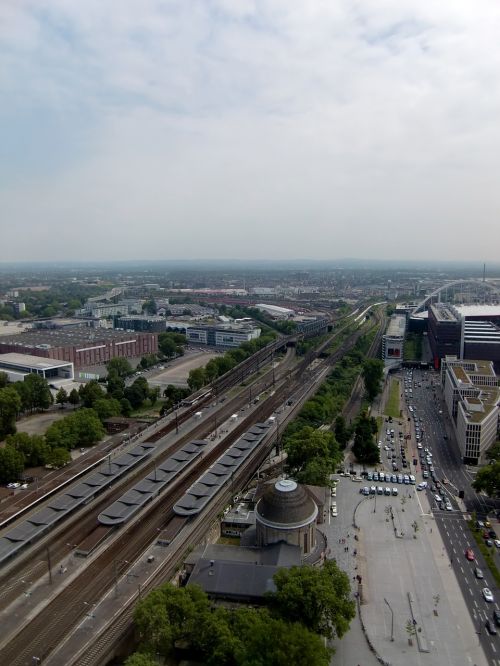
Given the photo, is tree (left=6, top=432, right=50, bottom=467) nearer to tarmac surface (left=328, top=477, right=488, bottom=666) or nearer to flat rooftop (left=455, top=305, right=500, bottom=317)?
tarmac surface (left=328, top=477, right=488, bottom=666)

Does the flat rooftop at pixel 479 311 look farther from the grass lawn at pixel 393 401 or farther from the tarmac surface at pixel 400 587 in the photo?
the tarmac surface at pixel 400 587

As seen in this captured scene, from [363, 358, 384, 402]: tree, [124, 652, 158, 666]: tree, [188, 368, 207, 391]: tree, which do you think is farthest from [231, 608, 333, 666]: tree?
[188, 368, 207, 391]: tree

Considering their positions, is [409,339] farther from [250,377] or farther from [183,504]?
[183,504]

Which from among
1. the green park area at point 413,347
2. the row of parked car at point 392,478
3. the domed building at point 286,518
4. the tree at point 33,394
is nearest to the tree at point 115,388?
the tree at point 33,394

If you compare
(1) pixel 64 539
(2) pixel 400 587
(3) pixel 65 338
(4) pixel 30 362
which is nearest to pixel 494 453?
(2) pixel 400 587

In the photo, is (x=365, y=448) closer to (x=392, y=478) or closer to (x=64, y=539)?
(x=392, y=478)

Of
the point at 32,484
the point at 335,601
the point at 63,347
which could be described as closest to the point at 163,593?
the point at 335,601
